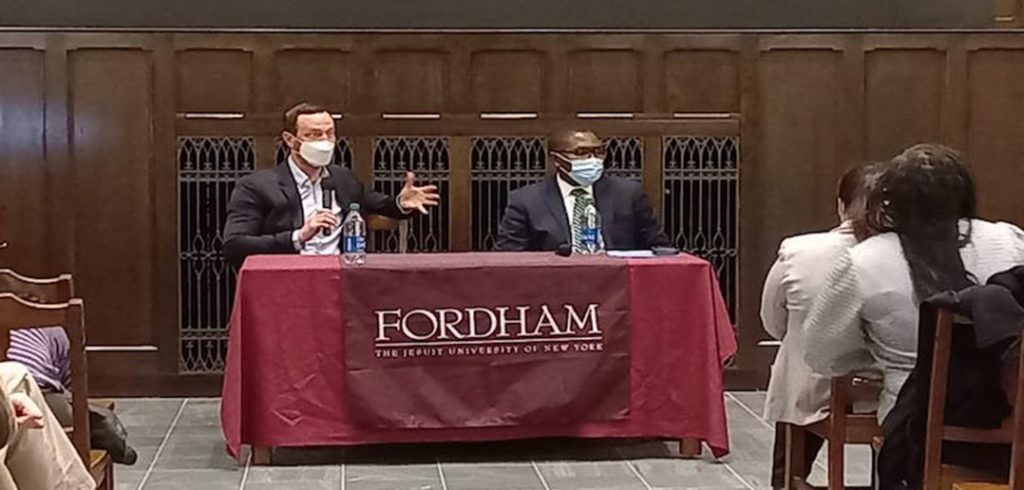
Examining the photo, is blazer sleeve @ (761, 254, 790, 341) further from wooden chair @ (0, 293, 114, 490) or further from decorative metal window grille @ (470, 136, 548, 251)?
decorative metal window grille @ (470, 136, 548, 251)

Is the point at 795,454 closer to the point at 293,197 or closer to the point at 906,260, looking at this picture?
the point at 906,260

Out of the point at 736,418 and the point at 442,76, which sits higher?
the point at 442,76

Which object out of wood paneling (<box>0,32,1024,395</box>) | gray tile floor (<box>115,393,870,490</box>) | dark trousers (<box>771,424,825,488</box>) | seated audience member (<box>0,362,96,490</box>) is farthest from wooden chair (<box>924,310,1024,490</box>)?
wood paneling (<box>0,32,1024,395</box>)

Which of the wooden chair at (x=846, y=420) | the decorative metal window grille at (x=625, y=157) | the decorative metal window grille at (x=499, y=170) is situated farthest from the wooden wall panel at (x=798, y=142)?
the wooden chair at (x=846, y=420)

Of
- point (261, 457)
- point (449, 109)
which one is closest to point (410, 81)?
point (449, 109)

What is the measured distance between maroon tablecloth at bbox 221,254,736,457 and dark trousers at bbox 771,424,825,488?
0.73 metres

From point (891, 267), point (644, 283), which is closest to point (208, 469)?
point (644, 283)

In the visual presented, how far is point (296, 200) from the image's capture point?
5488 mm

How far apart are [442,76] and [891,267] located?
3.23 meters

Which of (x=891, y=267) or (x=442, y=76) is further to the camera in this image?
(x=442, y=76)

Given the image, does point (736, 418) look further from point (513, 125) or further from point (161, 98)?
point (161, 98)

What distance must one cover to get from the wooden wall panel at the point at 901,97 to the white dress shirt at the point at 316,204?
7.91 ft

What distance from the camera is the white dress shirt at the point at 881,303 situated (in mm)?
3299

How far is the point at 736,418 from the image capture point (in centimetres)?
578
